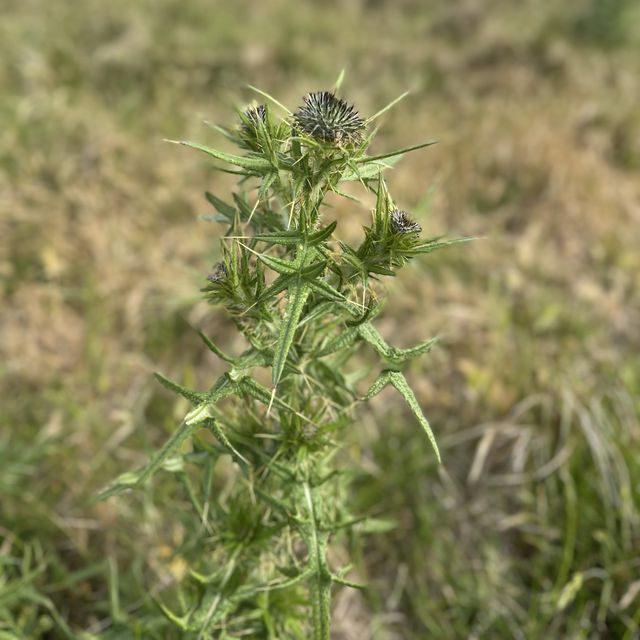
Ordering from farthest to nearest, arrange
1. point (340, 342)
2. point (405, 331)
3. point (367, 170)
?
point (405, 331)
point (340, 342)
point (367, 170)

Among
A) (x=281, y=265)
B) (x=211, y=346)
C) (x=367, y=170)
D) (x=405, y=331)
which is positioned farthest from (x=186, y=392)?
(x=405, y=331)

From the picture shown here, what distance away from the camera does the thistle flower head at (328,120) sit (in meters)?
1.24

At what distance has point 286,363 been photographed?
56.9 inches

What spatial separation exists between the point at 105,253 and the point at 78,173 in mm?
794

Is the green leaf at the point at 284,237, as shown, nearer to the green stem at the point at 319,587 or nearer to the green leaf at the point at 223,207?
the green leaf at the point at 223,207

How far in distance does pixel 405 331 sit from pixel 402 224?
1.95 metres

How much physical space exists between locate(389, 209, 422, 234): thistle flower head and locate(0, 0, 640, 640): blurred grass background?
64 centimetres

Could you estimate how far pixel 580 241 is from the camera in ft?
12.4

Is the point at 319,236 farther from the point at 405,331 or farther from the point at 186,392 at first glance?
the point at 405,331

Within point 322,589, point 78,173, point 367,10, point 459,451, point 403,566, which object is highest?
point 367,10

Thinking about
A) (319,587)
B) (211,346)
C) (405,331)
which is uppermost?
(405,331)

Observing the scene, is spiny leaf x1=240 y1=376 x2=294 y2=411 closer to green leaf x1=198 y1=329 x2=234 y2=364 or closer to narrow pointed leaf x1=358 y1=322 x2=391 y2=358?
green leaf x1=198 y1=329 x2=234 y2=364

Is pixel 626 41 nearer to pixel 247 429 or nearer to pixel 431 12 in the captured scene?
pixel 431 12

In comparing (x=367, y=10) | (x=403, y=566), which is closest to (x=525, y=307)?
(x=403, y=566)
